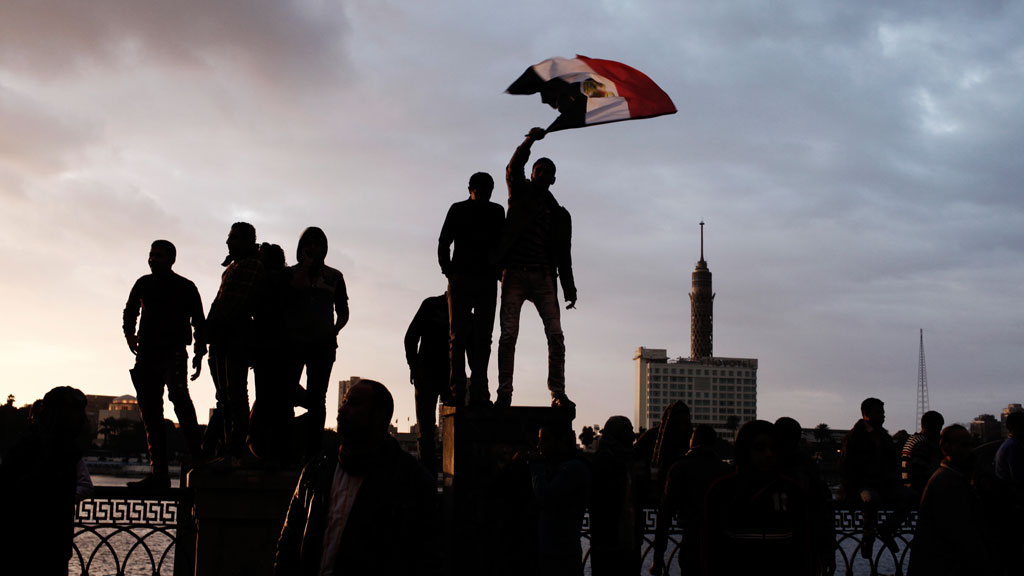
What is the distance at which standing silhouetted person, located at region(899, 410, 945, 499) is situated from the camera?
30.3 feet

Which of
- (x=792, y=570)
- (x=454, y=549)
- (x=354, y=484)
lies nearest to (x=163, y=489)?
(x=454, y=549)

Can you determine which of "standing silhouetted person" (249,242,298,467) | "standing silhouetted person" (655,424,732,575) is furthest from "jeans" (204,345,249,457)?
"standing silhouetted person" (655,424,732,575)

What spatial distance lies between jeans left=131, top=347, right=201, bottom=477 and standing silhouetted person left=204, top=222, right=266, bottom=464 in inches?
33.6

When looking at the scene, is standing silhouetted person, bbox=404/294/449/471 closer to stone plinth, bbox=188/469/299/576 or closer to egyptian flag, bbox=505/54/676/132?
egyptian flag, bbox=505/54/676/132

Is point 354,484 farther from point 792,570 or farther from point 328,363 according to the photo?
point 328,363

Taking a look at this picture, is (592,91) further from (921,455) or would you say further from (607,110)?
(921,455)

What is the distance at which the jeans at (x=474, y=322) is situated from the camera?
30.0 ft

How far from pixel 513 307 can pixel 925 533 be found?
4.11m

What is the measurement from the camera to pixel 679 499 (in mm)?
6785

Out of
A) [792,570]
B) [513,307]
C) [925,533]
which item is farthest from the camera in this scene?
[513,307]

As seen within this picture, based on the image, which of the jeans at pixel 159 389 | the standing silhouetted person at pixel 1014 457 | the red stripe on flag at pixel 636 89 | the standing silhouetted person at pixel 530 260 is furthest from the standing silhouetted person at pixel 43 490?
the standing silhouetted person at pixel 1014 457

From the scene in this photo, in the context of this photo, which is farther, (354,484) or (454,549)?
(454,549)

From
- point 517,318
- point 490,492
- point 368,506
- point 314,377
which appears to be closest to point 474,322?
point 517,318

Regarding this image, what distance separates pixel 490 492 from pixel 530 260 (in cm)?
221
